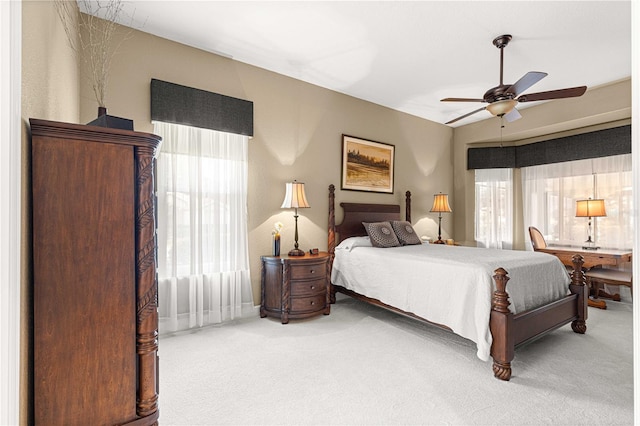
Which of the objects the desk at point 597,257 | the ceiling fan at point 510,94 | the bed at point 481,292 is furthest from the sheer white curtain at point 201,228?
the desk at point 597,257

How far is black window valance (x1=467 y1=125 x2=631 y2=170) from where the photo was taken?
448cm

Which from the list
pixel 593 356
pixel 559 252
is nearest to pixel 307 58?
pixel 593 356

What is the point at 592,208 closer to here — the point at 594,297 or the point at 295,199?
the point at 594,297

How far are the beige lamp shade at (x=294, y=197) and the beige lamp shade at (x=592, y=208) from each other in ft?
13.1

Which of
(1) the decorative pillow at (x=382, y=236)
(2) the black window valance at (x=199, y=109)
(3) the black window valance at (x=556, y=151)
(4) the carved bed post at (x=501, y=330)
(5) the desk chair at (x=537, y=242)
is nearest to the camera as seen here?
(4) the carved bed post at (x=501, y=330)

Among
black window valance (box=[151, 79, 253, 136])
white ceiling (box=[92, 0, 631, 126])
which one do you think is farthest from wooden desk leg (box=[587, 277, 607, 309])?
black window valance (box=[151, 79, 253, 136])

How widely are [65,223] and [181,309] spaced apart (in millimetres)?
2320

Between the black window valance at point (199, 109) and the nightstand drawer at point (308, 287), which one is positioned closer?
the black window valance at point (199, 109)

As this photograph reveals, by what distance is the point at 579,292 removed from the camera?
9.93 feet

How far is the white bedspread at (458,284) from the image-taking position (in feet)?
7.97

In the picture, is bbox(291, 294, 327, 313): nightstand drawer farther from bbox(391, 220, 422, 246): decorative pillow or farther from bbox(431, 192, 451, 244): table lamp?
bbox(431, 192, 451, 244): table lamp

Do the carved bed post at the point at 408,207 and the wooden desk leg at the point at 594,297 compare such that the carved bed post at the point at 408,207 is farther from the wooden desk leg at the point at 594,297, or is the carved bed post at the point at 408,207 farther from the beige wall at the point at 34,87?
the beige wall at the point at 34,87

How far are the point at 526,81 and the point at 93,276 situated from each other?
3177mm

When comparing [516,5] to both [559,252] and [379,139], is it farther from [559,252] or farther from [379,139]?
[559,252]
